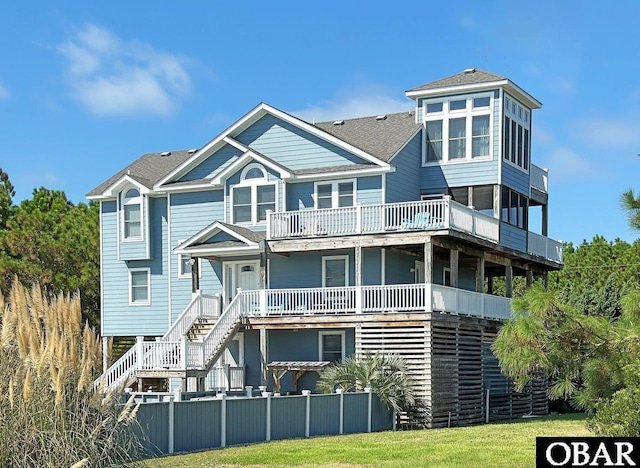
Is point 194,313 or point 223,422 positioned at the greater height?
point 194,313

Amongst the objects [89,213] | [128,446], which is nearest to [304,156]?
[89,213]

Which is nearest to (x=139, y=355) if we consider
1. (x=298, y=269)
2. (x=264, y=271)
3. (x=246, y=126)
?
(x=264, y=271)

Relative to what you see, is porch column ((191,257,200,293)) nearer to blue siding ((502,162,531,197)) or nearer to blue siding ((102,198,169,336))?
blue siding ((102,198,169,336))

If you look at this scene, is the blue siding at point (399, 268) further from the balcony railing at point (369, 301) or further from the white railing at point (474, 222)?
the white railing at point (474, 222)

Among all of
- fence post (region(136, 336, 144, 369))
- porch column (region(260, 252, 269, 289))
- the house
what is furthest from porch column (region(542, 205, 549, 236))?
fence post (region(136, 336, 144, 369))

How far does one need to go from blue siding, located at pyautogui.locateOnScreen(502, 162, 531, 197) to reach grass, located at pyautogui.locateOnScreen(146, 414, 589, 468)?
9.31 m

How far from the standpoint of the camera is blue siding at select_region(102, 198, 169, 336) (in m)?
32.4

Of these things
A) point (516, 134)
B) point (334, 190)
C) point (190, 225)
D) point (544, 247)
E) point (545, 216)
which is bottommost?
point (544, 247)

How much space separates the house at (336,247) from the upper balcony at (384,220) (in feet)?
→ 0.15

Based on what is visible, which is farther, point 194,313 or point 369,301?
point 194,313

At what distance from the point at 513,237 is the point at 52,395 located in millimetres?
22704

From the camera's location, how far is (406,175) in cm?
2911

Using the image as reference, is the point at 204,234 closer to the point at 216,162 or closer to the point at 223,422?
the point at 216,162

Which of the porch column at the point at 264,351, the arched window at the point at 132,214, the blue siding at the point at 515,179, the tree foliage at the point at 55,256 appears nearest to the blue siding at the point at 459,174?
the blue siding at the point at 515,179
